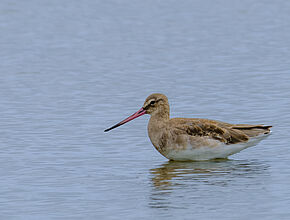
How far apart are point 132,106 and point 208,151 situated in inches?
238

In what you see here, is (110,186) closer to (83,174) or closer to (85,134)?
(83,174)

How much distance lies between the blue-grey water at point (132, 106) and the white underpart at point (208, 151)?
231mm

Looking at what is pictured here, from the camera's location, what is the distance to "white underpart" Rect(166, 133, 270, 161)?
1658 cm

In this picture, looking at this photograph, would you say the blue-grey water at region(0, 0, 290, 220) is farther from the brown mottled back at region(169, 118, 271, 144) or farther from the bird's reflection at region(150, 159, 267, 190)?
the brown mottled back at region(169, 118, 271, 144)

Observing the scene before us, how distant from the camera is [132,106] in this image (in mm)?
22375

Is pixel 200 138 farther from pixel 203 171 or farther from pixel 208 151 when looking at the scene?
pixel 203 171

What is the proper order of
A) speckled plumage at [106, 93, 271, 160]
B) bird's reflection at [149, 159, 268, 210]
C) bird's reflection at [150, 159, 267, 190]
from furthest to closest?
1. speckled plumage at [106, 93, 271, 160]
2. bird's reflection at [150, 159, 267, 190]
3. bird's reflection at [149, 159, 268, 210]

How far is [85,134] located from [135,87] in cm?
621

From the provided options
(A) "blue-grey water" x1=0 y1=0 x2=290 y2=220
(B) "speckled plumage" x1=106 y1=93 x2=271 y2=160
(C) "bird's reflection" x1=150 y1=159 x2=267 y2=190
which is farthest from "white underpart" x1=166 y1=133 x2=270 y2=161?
(A) "blue-grey water" x1=0 y1=0 x2=290 y2=220

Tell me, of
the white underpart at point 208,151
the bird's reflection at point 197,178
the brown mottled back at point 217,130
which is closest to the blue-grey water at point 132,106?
the bird's reflection at point 197,178

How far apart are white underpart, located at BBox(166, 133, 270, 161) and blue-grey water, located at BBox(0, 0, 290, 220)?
0.23m

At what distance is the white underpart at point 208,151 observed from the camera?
1658 centimetres

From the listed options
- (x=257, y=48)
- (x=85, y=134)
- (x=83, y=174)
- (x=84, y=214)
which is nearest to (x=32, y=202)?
(x=84, y=214)

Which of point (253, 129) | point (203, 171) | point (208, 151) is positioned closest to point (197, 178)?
point (203, 171)
